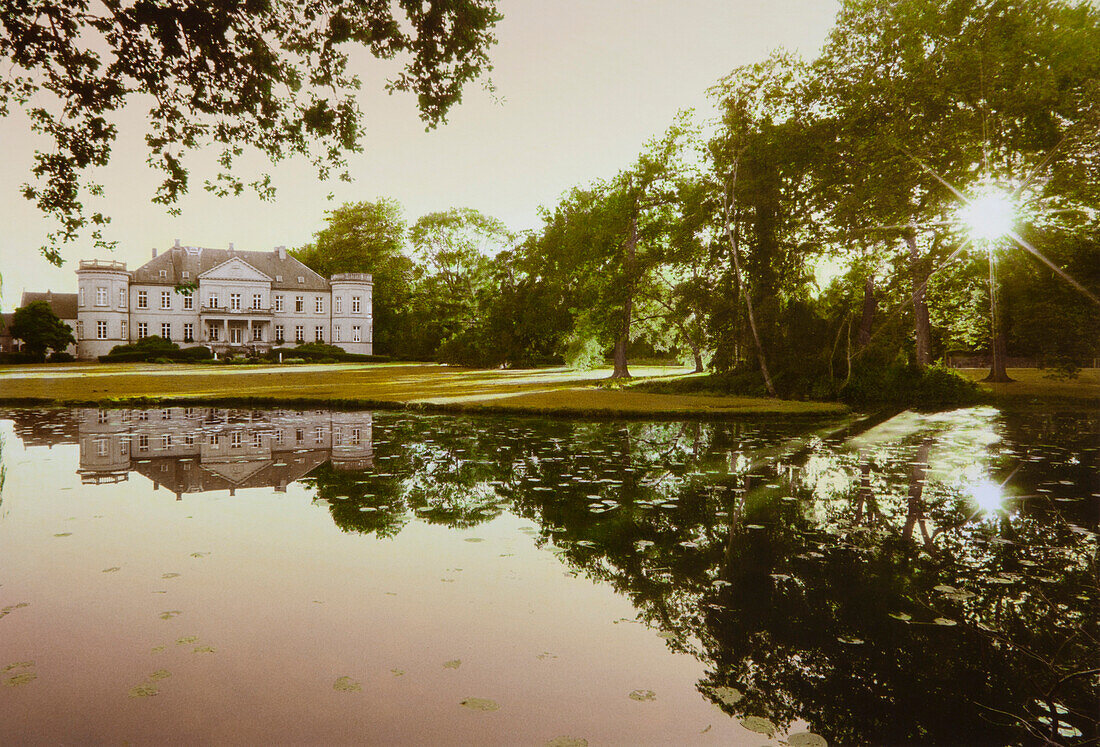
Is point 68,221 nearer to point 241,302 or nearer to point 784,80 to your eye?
point 784,80

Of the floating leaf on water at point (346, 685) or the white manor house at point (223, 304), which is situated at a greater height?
the white manor house at point (223, 304)

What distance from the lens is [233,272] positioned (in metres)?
64.2

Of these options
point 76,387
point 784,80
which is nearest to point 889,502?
point 784,80

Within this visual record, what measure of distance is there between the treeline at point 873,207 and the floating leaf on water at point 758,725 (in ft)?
54.7

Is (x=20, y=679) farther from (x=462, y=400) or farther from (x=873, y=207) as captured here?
(x=873, y=207)

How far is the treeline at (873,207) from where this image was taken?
1594 cm

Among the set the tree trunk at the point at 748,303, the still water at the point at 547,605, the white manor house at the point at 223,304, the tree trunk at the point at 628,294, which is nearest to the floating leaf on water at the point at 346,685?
the still water at the point at 547,605

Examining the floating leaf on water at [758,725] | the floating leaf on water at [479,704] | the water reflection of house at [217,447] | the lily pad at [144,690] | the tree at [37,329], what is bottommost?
the water reflection of house at [217,447]

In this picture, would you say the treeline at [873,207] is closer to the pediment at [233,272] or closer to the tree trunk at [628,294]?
the tree trunk at [628,294]

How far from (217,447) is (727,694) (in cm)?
1058

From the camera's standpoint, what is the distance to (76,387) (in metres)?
24.7

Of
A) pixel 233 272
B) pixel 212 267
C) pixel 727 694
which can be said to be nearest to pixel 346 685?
pixel 727 694

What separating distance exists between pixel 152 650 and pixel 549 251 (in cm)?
3998

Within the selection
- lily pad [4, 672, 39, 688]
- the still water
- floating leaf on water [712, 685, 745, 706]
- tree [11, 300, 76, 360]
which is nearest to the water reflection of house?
the still water
